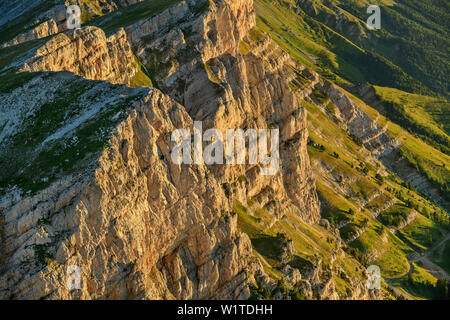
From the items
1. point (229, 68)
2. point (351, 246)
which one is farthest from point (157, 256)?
point (351, 246)

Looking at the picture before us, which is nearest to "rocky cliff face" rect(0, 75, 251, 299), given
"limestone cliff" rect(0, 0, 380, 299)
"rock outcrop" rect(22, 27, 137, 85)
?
"limestone cliff" rect(0, 0, 380, 299)

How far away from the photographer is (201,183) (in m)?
86.8

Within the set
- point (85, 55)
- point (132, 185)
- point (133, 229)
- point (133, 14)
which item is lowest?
point (133, 229)

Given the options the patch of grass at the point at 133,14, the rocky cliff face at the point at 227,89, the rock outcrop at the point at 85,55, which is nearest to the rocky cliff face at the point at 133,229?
the rock outcrop at the point at 85,55

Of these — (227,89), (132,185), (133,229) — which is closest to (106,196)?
(132,185)

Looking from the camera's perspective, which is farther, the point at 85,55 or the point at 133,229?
Result: the point at 85,55

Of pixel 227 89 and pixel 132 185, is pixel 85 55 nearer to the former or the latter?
pixel 227 89

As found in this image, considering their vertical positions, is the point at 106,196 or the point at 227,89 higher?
the point at 227,89

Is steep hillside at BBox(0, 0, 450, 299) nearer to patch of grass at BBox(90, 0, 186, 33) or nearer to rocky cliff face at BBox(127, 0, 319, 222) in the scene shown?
rocky cliff face at BBox(127, 0, 319, 222)

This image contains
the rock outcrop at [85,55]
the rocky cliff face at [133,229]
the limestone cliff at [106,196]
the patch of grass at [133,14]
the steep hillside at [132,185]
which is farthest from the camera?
the patch of grass at [133,14]

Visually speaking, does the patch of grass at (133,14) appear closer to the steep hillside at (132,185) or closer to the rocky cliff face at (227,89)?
the steep hillside at (132,185)

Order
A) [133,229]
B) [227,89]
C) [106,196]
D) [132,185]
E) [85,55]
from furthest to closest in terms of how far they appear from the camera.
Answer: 1. [227,89]
2. [85,55]
3. [132,185]
4. [133,229]
5. [106,196]
